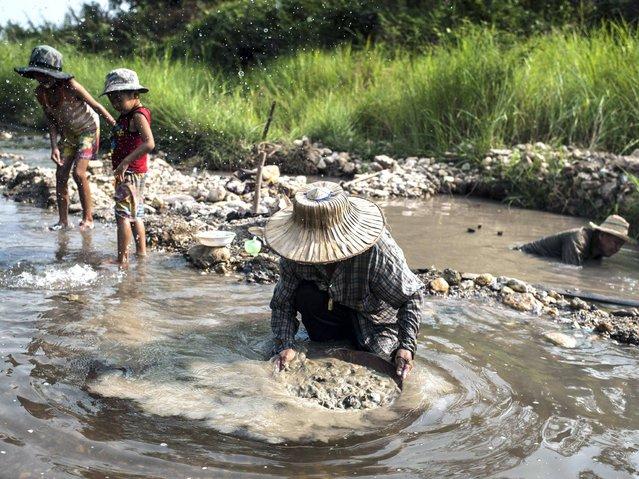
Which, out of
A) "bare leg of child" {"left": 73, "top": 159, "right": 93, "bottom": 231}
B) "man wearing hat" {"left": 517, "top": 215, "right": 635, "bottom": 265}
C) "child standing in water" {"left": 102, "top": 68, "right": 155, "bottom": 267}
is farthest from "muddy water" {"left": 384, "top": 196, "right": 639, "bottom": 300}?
"bare leg of child" {"left": 73, "top": 159, "right": 93, "bottom": 231}

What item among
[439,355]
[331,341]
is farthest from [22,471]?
[439,355]

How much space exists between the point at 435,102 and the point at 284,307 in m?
6.96

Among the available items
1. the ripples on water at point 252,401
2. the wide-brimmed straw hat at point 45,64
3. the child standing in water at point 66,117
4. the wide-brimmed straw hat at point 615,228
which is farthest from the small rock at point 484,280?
the wide-brimmed straw hat at point 45,64

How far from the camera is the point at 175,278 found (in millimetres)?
5309

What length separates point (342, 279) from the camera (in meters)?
3.45

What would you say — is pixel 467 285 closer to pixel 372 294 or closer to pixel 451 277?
pixel 451 277

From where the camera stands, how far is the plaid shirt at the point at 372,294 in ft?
11.0

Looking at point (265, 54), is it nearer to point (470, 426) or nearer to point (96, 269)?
point (96, 269)

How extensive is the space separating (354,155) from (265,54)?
678 cm

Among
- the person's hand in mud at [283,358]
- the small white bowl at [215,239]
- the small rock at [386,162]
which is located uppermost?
the person's hand in mud at [283,358]

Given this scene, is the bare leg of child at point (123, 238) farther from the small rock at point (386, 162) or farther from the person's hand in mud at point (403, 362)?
the small rock at point (386, 162)

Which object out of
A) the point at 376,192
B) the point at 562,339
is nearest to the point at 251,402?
the point at 562,339

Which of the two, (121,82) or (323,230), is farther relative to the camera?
→ (121,82)

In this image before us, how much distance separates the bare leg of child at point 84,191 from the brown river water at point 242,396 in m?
0.99
